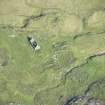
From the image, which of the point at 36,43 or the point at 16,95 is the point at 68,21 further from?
the point at 16,95

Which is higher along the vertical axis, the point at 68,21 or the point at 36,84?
the point at 68,21

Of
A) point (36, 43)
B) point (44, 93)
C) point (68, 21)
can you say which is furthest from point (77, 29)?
point (44, 93)

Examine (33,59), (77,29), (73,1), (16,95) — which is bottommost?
Result: (16,95)

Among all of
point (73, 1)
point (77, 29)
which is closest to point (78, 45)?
point (77, 29)

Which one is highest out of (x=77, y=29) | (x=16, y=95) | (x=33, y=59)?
(x=77, y=29)

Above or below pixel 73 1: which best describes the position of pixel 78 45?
below

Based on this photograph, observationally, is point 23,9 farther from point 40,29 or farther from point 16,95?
point 16,95
